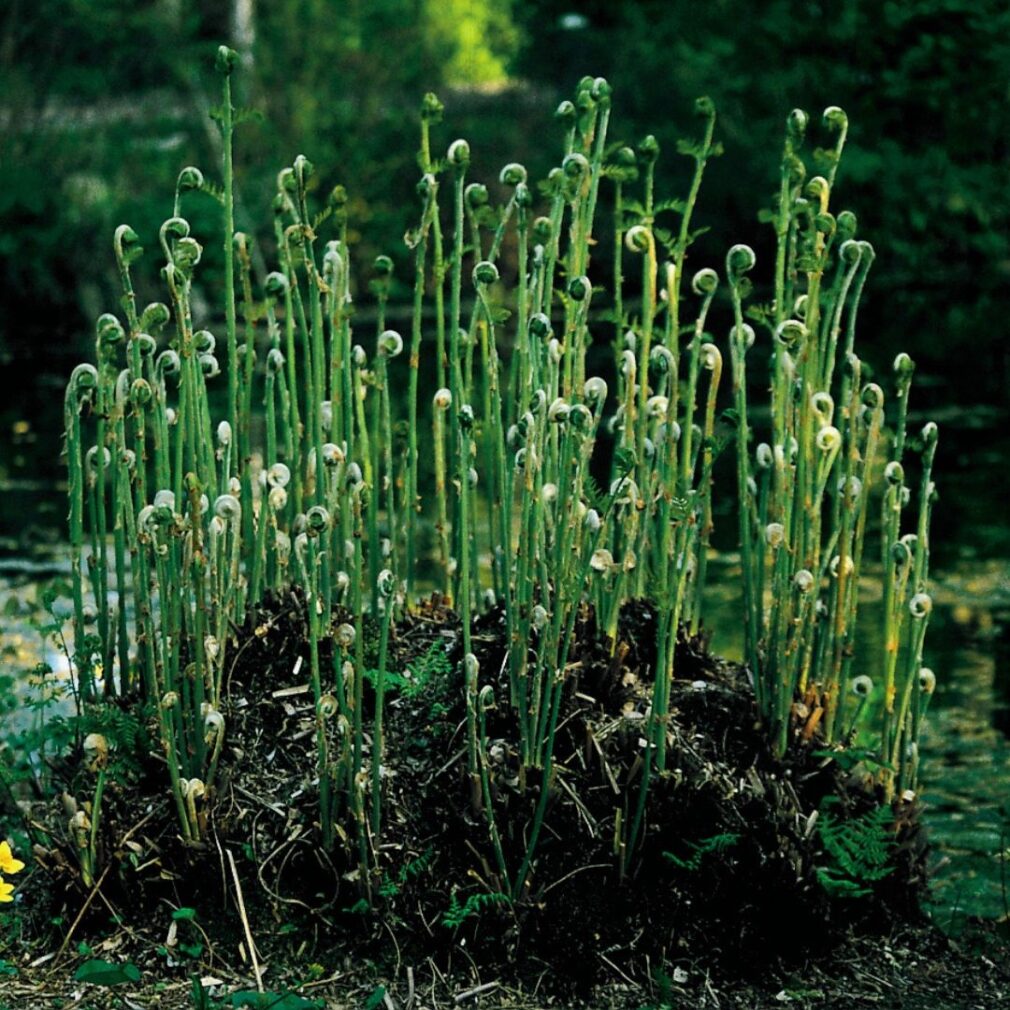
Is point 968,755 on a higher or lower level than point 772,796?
lower

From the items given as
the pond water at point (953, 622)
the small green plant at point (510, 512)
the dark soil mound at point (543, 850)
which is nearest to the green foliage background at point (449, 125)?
the pond water at point (953, 622)

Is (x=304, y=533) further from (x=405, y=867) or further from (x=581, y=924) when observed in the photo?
(x=581, y=924)

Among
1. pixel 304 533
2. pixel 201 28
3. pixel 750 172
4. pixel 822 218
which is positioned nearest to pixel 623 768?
pixel 304 533

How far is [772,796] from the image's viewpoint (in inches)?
117

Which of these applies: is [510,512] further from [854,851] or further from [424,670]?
[854,851]

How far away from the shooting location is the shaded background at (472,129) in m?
13.7

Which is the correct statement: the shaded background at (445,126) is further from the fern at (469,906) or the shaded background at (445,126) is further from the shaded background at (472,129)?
the fern at (469,906)

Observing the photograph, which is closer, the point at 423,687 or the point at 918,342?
the point at 423,687

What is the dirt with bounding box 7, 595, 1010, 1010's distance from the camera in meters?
2.81

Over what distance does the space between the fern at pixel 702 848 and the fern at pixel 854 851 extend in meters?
0.17

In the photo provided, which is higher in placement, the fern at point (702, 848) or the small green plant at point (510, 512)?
the small green plant at point (510, 512)

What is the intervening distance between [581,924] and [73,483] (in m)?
1.20

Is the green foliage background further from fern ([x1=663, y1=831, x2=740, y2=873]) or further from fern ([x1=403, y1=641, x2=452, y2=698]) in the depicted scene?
fern ([x1=663, y1=831, x2=740, y2=873])

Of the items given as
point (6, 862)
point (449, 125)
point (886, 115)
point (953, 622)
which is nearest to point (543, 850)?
point (6, 862)
